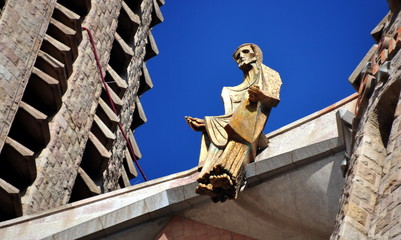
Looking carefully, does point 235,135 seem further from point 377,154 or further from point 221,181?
point 377,154

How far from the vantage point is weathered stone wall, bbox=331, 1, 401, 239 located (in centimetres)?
1234

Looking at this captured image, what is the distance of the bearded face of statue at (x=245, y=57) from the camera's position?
19.7 metres

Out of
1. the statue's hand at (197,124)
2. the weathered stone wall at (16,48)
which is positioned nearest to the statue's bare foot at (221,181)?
the statue's hand at (197,124)

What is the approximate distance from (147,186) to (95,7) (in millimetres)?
9832

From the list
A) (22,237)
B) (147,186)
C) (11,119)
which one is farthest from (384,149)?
(11,119)

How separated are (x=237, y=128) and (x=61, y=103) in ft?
26.4

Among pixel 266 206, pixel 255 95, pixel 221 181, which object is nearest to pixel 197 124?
pixel 255 95

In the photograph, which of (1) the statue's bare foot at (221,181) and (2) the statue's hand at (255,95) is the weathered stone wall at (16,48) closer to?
(2) the statue's hand at (255,95)

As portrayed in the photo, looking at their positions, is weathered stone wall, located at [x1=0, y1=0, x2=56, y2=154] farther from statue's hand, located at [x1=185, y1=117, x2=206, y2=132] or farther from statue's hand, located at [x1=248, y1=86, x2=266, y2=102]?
statue's hand, located at [x1=248, y1=86, x2=266, y2=102]

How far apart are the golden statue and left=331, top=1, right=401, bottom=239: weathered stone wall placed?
6.58 feet

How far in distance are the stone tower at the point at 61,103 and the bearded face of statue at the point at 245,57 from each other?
4.64 m

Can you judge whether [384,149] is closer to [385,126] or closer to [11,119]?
[385,126]

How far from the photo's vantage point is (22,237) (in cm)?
1978

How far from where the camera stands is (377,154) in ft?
44.9
